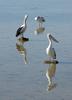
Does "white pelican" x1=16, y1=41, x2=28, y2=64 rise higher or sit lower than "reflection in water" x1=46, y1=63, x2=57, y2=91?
lower

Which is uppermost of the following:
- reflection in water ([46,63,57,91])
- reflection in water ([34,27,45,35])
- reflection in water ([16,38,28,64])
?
reflection in water ([46,63,57,91])

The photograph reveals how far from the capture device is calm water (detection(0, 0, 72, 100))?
9852 millimetres

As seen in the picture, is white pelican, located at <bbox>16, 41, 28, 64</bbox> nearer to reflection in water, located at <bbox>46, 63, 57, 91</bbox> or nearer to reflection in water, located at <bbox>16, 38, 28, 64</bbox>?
reflection in water, located at <bbox>16, 38, 28, 64</bbox>

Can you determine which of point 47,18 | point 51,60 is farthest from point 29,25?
point 51,60

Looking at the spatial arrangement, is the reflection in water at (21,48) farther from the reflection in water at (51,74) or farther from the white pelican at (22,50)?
the reflection in water at (51,74)

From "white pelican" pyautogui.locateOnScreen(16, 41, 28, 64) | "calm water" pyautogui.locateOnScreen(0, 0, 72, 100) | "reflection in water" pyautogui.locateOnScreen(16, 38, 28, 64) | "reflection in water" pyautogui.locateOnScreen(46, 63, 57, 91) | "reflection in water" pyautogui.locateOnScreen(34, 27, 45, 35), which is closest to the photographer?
"calm water" pyautogui.locateOnScreen(0, 0, 72, 100)

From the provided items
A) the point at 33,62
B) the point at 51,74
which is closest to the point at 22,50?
the point at 33,62

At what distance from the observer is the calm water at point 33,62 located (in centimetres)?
985

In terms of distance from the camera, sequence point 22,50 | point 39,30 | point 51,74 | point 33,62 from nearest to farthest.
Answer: point 51,74 → point 33,62 → point 22,50 → point 39,30

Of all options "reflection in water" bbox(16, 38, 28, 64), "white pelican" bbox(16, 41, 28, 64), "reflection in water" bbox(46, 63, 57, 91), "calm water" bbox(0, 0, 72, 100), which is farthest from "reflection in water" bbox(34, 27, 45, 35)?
"reflection in water" bbox(46, 63, 57, 91)

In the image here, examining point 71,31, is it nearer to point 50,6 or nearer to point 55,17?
point 55,17

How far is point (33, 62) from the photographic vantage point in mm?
12461

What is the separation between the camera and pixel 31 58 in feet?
42.4

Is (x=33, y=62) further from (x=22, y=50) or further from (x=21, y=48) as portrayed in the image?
(x=21, y=48)
